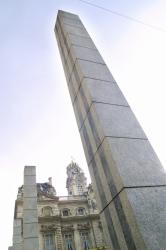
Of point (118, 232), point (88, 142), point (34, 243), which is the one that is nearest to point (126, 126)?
point (88, 142)

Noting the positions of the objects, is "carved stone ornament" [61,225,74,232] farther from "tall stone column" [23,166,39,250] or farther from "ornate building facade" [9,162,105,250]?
"tall stone column" [23,166,39,250]

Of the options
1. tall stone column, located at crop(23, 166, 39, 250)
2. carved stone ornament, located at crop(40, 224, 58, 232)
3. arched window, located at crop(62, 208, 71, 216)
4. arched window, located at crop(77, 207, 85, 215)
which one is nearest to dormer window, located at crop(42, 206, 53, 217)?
carved stone ornament, located at crop(40, 224, 58, 232)

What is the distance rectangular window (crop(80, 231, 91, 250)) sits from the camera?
1134 inches

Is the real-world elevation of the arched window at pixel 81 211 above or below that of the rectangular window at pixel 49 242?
above

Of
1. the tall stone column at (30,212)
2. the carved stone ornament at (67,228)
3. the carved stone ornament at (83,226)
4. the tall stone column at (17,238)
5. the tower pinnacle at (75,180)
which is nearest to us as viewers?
the tall stone column at (30,212)

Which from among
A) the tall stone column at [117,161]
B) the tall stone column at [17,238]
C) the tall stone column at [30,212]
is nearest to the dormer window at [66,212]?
the tall stone column at [17,238]

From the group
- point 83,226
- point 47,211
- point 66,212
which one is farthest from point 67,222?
point 47,211

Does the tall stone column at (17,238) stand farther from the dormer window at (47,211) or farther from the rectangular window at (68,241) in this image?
the rectangular window at (68,241)

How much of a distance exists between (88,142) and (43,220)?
28557mm

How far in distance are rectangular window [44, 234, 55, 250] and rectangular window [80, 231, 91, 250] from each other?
425 centimetres

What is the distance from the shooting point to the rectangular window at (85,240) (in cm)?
2879

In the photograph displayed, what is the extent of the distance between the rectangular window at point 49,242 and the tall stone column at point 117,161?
2820cm

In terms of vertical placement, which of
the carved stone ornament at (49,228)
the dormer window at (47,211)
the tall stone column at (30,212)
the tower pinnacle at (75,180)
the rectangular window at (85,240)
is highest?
the tower pinnacle at (75,180)

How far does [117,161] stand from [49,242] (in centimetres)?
2967
